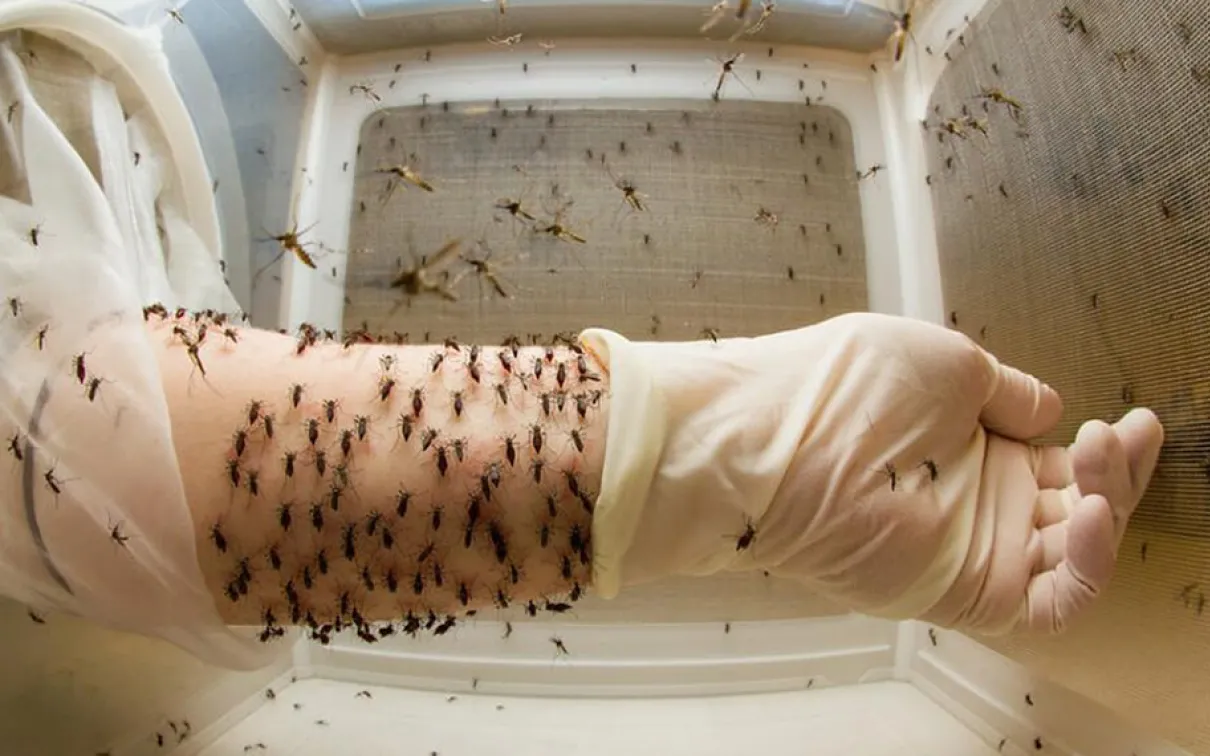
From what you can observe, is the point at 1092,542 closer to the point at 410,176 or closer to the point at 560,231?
the point at 560,231

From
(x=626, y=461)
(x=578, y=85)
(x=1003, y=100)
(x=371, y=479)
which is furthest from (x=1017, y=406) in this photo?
(x=578, y=85)

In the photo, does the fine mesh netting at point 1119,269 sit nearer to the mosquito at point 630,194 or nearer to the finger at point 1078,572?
the finger at point 1078,572

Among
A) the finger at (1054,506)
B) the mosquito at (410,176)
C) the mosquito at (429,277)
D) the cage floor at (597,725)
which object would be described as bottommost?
the cage floor at (597,725)

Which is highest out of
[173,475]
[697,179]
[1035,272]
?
[697,179]

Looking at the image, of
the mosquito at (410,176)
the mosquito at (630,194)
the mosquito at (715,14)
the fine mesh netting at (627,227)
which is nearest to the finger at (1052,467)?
the fine mesh netting at (627,227)

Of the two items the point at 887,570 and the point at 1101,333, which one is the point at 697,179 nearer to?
the point at 1101,333

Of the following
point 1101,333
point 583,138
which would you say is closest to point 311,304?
point 583,138
